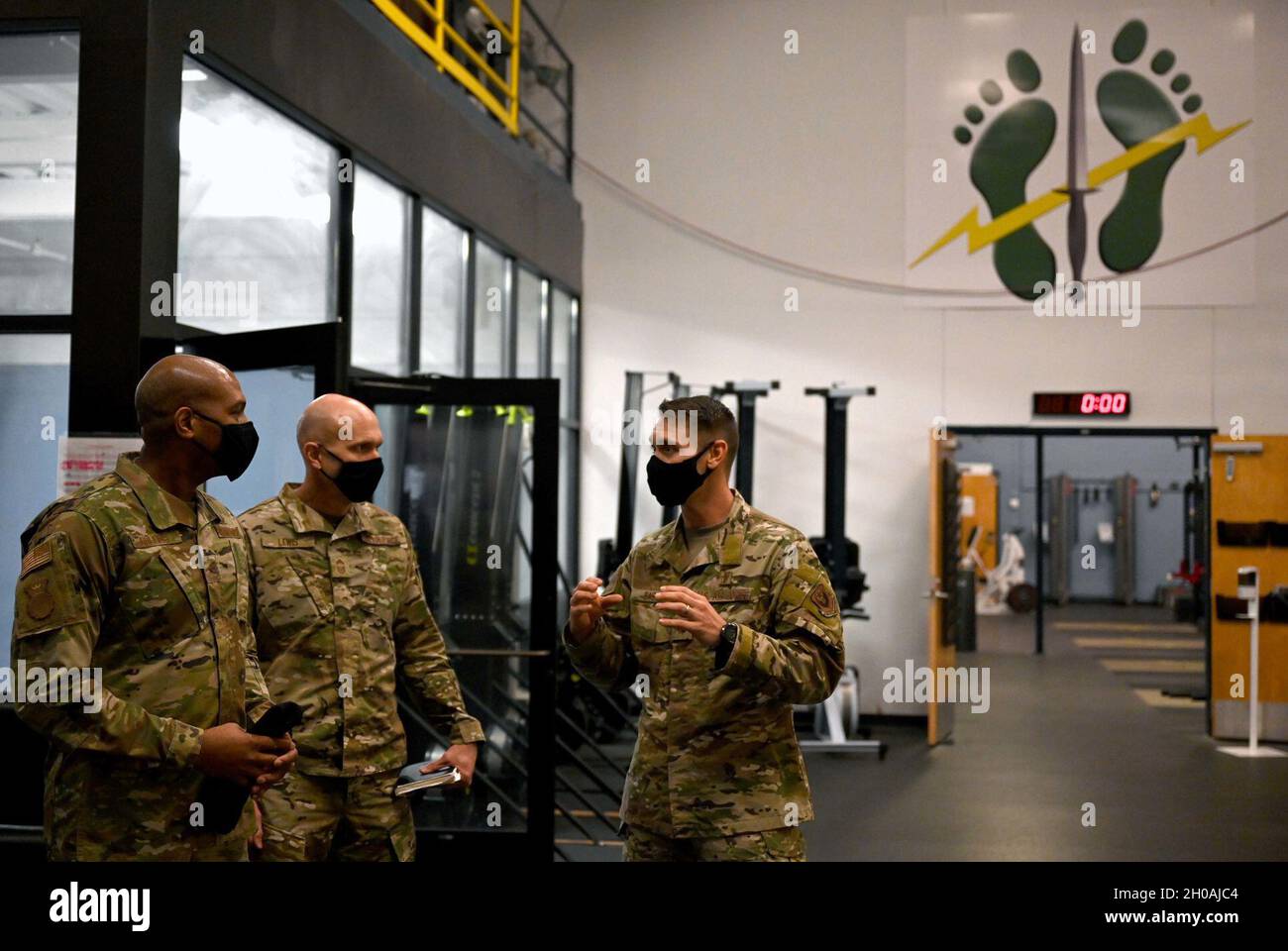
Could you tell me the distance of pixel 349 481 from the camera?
9.39 feet

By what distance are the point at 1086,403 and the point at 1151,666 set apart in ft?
15.2

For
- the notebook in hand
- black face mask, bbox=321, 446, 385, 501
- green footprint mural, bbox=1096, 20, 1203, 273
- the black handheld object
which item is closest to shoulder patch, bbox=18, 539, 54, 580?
the black handheld object

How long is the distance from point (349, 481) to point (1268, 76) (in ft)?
29.1

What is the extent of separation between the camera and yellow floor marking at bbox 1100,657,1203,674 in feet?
40.6

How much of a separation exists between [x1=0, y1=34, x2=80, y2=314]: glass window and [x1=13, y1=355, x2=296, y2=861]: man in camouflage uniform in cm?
187

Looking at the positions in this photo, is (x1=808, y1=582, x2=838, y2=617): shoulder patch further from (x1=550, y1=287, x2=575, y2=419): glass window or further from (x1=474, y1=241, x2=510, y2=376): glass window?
(x1=550, y1=287, x2=575, y2=419): glass window

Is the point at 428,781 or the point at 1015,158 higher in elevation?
the point at 1015,158

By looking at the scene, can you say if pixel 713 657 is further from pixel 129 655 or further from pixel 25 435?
pixel 25 435

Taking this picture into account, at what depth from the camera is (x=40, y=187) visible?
396 cm

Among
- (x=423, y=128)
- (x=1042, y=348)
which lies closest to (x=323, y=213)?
(x=423, y=128)

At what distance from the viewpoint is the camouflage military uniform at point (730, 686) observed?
7.86ft

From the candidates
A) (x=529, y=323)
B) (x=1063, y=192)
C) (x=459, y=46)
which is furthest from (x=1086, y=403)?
(x=459, y=46)

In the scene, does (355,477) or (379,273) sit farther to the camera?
(379,273)

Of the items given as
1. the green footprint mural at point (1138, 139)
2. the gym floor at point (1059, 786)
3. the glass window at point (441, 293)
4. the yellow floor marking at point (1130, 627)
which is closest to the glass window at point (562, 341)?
the glass window at point (441, 293)
